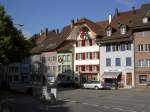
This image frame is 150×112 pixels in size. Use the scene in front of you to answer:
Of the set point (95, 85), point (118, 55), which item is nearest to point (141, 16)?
point (118, 55)

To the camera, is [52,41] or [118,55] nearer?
[118,55]

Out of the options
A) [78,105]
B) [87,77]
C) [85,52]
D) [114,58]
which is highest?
[85,52]

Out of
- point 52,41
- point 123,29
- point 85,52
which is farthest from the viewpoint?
point 52,41

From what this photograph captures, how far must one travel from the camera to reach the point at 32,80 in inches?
4168

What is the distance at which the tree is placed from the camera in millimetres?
49938

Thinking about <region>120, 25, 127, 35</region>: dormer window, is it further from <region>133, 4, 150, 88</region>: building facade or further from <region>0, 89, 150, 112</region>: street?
<region>0, 89, 150, 112</region>: street

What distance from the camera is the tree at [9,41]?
49.9 metres

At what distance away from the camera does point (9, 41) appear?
5006 centimetres

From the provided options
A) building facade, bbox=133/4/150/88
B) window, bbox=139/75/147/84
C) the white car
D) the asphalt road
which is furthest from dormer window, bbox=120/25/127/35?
the asphalt road

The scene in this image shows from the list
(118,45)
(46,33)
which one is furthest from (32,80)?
(118,45)

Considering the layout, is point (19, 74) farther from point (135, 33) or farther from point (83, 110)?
point (83, 110)

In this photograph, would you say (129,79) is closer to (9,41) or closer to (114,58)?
(114,58)

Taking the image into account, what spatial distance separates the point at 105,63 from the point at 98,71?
→ 2671 millimetres

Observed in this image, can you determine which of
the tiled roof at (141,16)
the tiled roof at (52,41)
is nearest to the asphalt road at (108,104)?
the tiled roof at (141,16)
